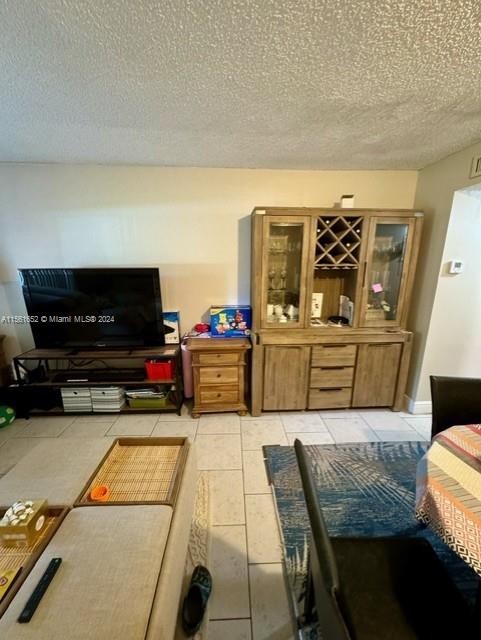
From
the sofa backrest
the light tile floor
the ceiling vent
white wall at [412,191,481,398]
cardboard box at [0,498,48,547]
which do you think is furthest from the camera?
white wall at [412,191,481,398]

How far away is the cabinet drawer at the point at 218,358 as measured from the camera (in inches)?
89.7

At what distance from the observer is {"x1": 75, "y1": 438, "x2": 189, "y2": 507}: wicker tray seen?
1.16 meters

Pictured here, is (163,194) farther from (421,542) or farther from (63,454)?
(421,542)

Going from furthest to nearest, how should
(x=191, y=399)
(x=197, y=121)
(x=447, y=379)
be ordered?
(x=191, y=399) < (x=197, y=121) < (x=447, y=379)

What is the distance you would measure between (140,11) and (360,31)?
797 millimetres

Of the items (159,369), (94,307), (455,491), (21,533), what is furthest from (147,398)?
(455,491)

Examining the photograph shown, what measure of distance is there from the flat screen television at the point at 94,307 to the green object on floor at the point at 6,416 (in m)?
0.62

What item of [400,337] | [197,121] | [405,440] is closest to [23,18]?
[197,121]

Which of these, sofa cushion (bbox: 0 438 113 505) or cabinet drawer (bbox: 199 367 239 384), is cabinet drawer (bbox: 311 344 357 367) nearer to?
cabinet drawer (bbox: 199 367 239 384)

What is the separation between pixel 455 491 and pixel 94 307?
2.59 m

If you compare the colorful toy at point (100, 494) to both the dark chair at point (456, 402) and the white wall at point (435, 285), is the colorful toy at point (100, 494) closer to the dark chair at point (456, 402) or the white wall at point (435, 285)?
the dark chair at point (456, 402)

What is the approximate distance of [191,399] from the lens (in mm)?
2662

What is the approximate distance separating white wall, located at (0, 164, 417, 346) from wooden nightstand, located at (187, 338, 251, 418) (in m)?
0.70

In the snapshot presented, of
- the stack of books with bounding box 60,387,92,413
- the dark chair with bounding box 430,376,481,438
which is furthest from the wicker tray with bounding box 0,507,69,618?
the dark chair with bounding box 430,376,481,438
